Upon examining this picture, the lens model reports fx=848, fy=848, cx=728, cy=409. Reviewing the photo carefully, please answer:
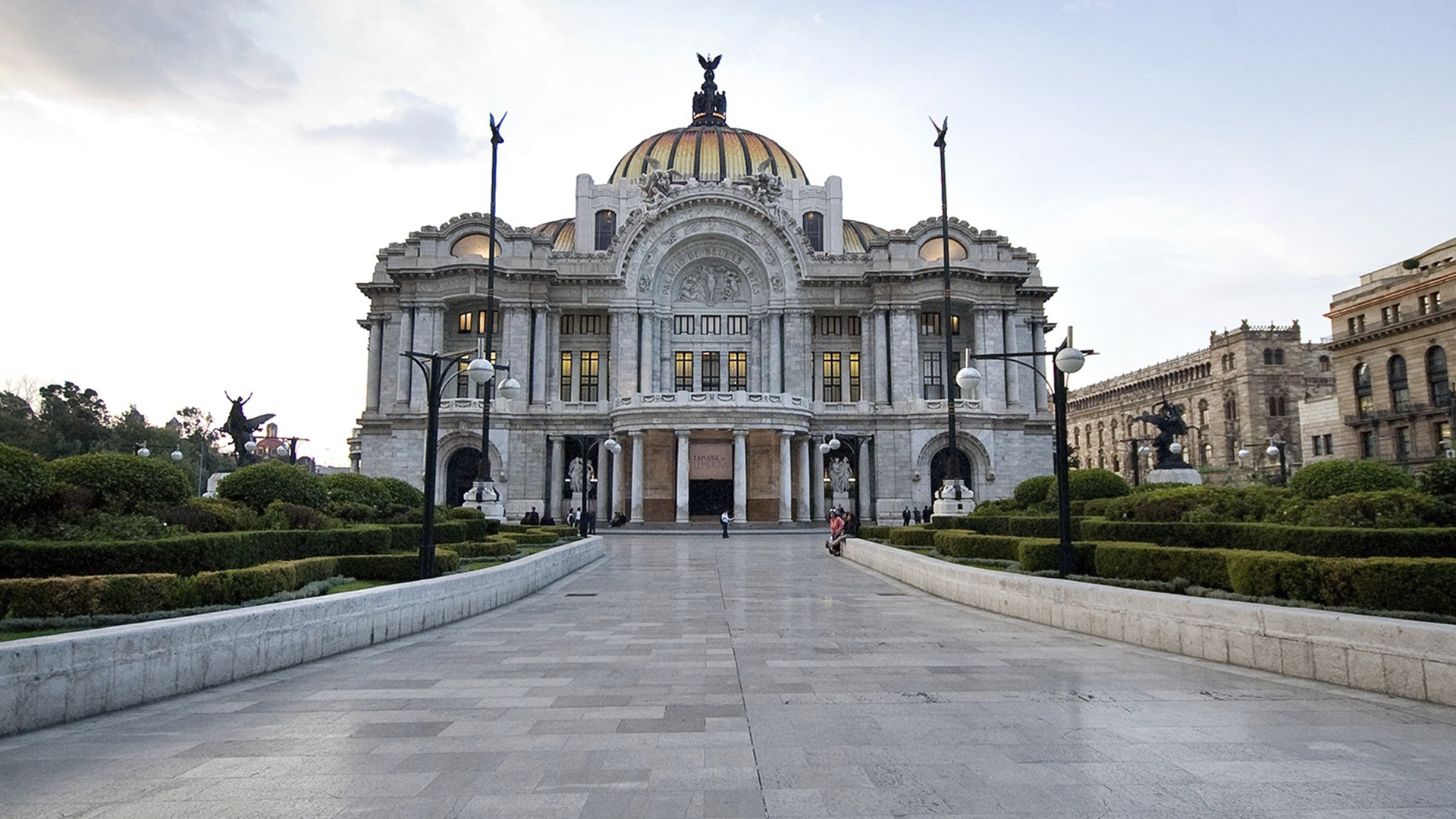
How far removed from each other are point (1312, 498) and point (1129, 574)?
5.74 m

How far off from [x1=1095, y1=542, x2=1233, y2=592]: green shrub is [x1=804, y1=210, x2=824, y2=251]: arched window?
55604 millimetres

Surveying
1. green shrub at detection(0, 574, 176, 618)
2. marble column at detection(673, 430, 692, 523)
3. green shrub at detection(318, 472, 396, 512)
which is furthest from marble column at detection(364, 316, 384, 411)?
green shrub at detection(0, 574, 176, 618)

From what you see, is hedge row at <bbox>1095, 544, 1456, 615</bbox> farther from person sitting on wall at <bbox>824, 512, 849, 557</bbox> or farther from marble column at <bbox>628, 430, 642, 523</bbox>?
marble column at <bbox>628, 430, 642, 523</bbox>

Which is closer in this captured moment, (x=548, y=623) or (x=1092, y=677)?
(x=1092, y=677)

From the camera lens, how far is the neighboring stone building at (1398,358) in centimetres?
6075

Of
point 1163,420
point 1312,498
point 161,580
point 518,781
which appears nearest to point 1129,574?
point 1312,498

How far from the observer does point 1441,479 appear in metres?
15.0

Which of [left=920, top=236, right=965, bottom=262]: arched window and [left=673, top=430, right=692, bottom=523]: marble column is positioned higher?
[left=920, top=236, right=965, bottom=262]: arched window

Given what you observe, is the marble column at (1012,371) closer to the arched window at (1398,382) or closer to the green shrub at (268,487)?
the arched window at (1398,382)

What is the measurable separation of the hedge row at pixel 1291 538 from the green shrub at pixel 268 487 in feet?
61.6

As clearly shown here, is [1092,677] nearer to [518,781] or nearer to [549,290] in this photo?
[518,781]

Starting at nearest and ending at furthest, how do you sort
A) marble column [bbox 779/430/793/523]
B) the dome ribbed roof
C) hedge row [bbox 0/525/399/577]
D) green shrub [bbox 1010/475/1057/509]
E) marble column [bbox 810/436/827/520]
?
hedge row [bbox 0/525/399/577] < green shrub [bbox 1010/475/1057/509] < marble column [bbox 779/430/793/523] < marble column [bbox 810/436/827/520] < the dome ribbed roof

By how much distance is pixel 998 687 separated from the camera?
367 inches

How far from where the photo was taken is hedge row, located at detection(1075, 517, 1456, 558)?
11.9 m
